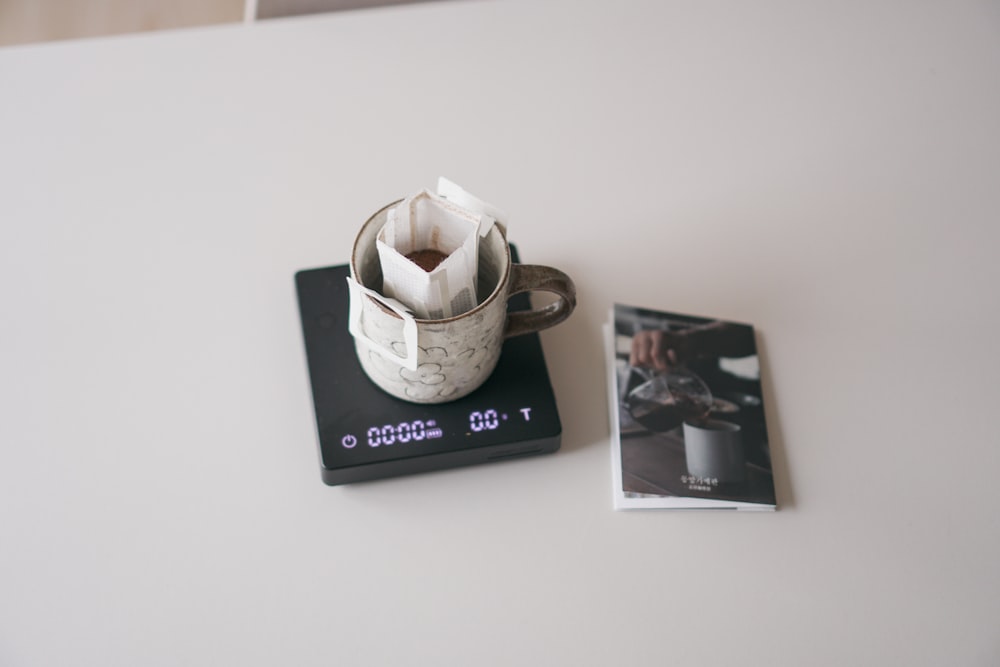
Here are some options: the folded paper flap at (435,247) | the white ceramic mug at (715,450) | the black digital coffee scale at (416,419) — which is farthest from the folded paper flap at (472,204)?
the white ceramic mug at (715,450)

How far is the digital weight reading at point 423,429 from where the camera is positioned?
772 millimetres

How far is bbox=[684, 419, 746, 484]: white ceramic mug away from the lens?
0.80 meters

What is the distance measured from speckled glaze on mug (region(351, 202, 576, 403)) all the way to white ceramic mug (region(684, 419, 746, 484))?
164 millimetres

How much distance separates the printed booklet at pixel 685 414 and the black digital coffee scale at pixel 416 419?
7 centimetres

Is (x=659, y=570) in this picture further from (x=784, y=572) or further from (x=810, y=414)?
(x=810, y=414)

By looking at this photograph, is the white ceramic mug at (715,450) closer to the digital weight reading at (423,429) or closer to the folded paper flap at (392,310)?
the digital weight reading at (423,429)

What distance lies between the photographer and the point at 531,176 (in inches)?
37.8

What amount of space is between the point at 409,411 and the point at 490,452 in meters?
0.08

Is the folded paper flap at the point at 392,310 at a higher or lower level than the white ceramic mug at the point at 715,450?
higher

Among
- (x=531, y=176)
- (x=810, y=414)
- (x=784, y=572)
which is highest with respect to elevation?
(x=531, y=176)

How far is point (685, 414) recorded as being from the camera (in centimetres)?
83

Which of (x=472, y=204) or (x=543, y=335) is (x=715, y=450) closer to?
(x=543, y=335)

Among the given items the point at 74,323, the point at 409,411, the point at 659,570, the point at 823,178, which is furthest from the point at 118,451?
the point at 823,178

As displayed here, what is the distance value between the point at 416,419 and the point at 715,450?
26 cm
